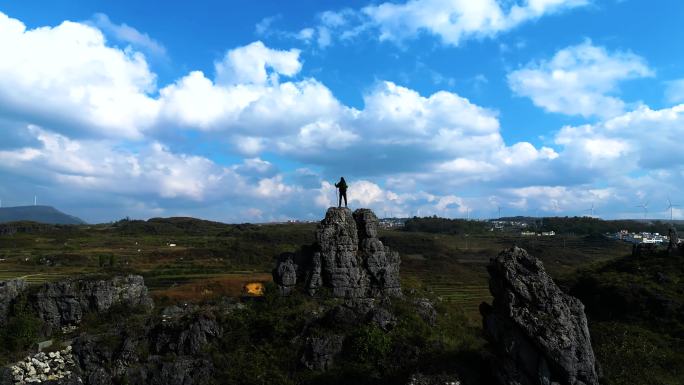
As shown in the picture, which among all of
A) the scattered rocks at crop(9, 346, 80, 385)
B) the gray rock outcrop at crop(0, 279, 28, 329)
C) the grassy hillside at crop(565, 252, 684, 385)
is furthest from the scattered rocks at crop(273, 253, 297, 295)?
the gray rock outcrop at crop(0, 279, 28, 329)

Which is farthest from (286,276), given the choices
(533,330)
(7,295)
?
(7,295)

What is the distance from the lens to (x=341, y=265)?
35.3 meters

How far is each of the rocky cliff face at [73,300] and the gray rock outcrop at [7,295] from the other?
160 centimetres

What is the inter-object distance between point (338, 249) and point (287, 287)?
432cm

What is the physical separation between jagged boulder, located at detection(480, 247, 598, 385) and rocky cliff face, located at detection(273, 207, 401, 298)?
13.3m

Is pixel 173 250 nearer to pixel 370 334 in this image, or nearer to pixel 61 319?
pixel 61 319

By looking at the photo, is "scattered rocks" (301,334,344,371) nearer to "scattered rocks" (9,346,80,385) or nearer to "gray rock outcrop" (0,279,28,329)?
"scattered rocks" (9,346,80,385)

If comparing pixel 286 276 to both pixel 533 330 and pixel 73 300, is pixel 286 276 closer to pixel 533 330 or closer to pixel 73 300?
pixel 73 300

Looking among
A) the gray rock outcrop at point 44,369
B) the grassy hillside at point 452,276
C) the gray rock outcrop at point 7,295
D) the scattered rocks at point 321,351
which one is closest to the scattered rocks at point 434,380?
the grassy hillside at point 452,276

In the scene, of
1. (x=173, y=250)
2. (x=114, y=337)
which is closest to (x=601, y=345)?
(x=114, y=337)

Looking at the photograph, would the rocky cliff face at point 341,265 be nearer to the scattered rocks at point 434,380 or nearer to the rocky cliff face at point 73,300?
the scattered rocks at point 434,380

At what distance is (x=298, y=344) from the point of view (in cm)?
2878

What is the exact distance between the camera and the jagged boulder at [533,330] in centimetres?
2052

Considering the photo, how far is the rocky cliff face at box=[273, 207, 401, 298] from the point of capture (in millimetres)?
35000
